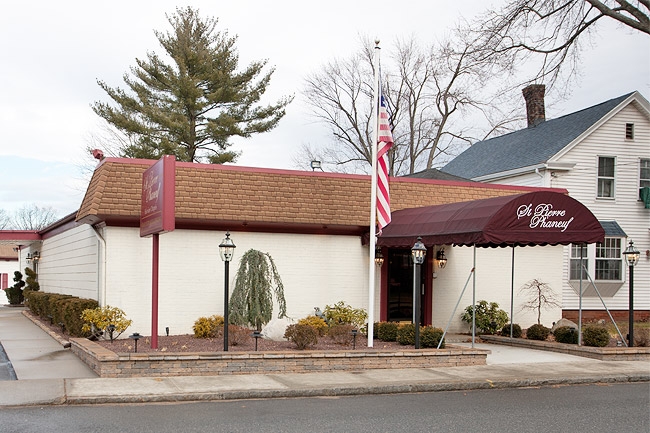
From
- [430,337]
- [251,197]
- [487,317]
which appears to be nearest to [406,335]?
[430,337]

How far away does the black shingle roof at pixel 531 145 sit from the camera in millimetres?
23984

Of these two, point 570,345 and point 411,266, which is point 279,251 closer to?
point 411,266

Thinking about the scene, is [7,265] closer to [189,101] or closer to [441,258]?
[189,101]

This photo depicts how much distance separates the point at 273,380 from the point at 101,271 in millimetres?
6203

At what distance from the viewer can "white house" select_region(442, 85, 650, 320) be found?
23328 millimetres

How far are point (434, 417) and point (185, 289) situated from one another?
341 inches

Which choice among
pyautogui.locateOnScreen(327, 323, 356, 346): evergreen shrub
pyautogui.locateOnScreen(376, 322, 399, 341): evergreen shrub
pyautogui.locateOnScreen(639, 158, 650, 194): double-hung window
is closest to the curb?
pyautogui.locateOnScreen(327, 323, 356, 346): evergreen shrub

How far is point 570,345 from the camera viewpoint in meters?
15.5

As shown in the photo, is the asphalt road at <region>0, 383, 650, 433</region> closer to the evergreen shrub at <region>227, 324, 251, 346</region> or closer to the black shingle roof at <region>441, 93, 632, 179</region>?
the evergreen shrub at <region>227, 324, 251, 346</region>

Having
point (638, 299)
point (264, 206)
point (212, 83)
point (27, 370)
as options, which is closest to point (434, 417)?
point (27, 370)

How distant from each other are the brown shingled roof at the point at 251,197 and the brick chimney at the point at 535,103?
39.2 ft

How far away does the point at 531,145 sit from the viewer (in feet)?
84.4

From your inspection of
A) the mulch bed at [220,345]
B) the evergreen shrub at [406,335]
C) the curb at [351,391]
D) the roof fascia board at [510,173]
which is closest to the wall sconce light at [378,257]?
the mulch bed at [220,345]

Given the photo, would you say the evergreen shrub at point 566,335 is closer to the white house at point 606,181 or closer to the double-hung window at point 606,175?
the white house at point 606,181
